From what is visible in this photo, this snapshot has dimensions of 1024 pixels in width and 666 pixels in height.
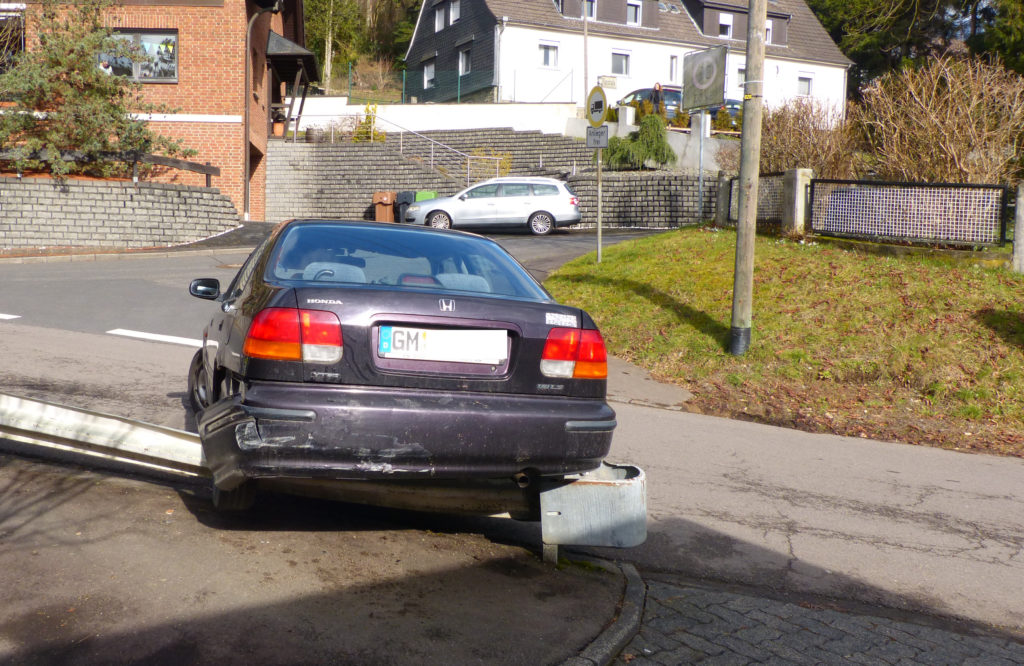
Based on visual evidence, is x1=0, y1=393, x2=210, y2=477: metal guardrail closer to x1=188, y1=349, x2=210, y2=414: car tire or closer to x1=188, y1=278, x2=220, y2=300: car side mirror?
x1=188, y1=278, x2=220, y2=300: car side mirror

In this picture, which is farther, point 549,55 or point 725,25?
point 725,25

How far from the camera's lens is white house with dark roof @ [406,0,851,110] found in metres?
45.3

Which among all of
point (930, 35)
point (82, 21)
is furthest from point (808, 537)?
point (930, 35)

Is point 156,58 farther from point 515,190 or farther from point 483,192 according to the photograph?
point 515,190

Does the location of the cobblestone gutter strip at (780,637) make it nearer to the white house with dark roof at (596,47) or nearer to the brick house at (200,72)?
the brick house at (200,72)

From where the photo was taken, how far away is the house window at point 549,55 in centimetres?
4603

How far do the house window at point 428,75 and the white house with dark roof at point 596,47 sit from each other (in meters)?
0.07

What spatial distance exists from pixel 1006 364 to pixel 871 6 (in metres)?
7.09

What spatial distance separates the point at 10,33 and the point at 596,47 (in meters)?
30.1

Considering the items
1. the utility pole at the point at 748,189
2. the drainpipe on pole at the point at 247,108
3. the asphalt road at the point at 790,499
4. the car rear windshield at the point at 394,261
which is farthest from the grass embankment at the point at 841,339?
the drainpipe on pole at the point at 247,108

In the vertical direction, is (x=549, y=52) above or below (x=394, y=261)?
above

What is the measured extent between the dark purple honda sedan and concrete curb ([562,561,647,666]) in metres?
0.59

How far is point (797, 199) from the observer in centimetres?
1445

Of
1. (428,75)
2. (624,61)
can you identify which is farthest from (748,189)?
(428,75)
